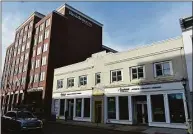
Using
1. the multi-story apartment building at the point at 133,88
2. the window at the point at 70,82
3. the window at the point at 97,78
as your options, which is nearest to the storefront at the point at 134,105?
the multi-story apartment building at the point at 133,88

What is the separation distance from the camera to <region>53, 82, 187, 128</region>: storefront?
1901 centimetres

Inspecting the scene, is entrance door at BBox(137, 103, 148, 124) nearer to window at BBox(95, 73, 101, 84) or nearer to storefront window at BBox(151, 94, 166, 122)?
storefront window at BBox(151, 94, 166, 122)

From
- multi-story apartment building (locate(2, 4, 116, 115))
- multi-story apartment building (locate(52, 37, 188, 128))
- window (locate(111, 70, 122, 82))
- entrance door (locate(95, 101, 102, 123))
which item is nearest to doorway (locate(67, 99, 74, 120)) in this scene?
A: multi-story apartment building (locate(52, 37, 188, 128))

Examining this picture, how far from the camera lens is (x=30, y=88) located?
43.4 meters

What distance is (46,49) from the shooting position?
41.0 metres

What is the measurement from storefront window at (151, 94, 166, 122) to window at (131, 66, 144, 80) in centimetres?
289

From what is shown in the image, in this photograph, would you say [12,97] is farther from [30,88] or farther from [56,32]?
[56,32]

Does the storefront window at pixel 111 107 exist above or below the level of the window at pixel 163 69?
below

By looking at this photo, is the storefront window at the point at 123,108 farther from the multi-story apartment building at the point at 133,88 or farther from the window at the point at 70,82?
the window at the point at 70,82

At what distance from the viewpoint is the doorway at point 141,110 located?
21.9 meters

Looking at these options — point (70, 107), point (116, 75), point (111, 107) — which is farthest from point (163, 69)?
point (70, 107)

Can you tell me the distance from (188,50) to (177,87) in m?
3.66

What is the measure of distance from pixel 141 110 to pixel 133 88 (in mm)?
2613

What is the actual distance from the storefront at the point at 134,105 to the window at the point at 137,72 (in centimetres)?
129
